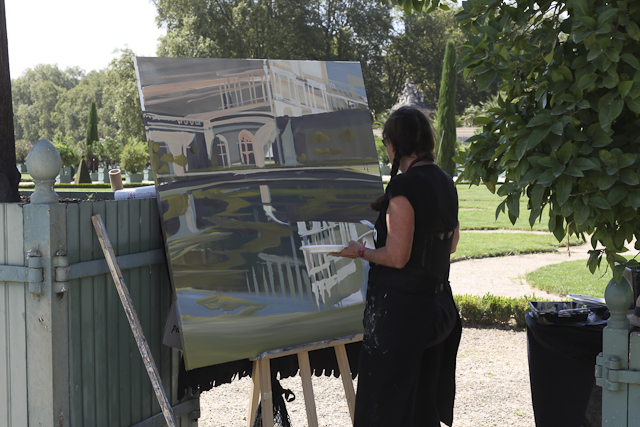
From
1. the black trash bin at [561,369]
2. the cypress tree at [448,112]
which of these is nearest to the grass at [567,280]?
the black trash bin at [561,369]

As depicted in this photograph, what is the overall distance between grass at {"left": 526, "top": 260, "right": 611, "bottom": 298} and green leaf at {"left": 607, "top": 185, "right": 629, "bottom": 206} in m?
5.94

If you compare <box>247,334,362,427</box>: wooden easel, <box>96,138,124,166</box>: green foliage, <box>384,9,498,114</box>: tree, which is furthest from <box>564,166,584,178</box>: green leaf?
<box>384,9,498,114</box>: tree

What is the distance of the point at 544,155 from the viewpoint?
1.78 metres

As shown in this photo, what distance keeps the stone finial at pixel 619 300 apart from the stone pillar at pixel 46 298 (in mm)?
2160

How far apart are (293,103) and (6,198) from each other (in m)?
1.63

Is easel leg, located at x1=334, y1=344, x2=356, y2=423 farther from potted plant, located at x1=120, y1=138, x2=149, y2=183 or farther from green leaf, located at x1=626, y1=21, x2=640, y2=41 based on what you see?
potted plant, located at x1=120, y1=138, x2=149, y2=183

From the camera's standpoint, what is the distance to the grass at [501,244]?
421 inches

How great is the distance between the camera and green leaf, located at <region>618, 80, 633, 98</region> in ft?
5.28

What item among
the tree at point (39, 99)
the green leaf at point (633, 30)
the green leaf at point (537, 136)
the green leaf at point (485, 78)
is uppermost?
the tree at point (39, 99)

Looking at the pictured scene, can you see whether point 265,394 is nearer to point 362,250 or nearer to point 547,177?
point 362,250

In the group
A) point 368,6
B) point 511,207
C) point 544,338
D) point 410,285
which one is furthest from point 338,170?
point 368,6

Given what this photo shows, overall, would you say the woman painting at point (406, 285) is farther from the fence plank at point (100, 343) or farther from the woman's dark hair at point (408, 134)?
the fence plank at point (100, 343)

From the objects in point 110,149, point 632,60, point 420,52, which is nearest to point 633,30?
point 632,60

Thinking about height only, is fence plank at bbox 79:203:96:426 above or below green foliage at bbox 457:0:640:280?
below
